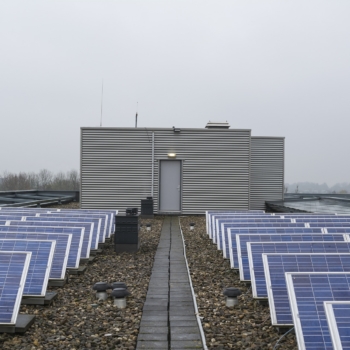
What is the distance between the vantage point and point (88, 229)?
10.0m

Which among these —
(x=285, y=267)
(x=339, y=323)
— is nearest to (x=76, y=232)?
(x=285, y=267)

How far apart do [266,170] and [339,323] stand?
70.9ft

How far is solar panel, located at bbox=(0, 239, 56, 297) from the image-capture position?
6.46m

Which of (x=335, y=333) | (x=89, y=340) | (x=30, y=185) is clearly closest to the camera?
(x=335, y=333)

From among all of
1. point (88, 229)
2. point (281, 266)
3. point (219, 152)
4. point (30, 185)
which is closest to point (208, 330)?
point (281, 266)

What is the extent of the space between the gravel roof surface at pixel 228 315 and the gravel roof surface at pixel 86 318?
0.86 metres

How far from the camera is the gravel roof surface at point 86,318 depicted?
504 centimetres

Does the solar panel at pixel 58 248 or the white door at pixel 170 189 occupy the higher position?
the white door at pixel 170 189

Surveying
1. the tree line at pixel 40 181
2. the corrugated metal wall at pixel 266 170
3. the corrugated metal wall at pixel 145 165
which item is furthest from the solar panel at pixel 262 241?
the tree line at pixel 40 181

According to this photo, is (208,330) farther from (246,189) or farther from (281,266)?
(246,189)

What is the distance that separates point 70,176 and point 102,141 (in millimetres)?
23966

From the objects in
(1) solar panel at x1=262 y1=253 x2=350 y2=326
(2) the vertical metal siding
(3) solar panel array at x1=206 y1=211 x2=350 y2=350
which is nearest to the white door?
(2) the vertical metal siding

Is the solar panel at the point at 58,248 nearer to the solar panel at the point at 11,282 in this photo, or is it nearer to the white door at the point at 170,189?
the solar panel at the point at 11,282

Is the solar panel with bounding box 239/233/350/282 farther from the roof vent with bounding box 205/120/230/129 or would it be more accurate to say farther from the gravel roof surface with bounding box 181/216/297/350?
the roof vent with bounding box 205/120/230/129
